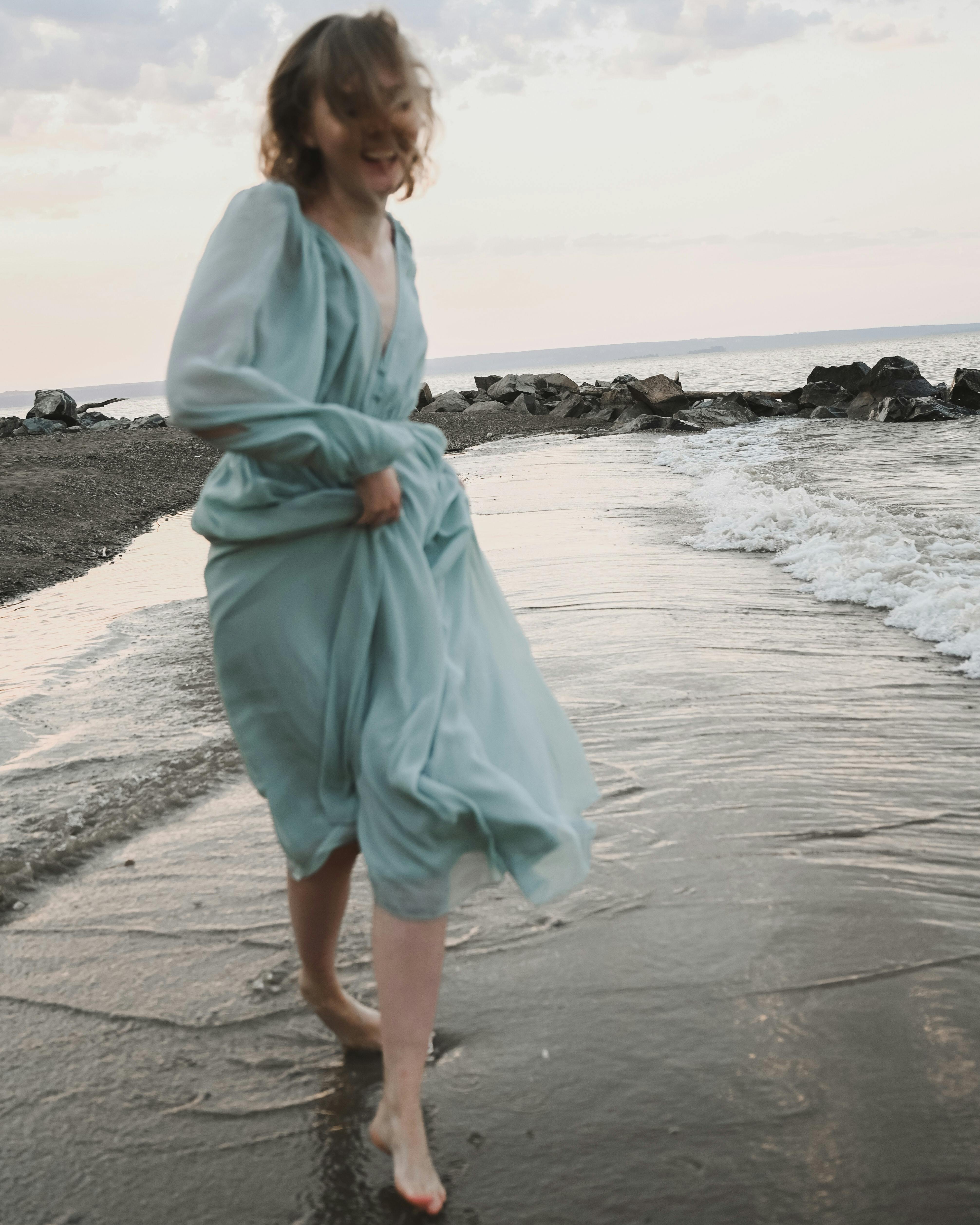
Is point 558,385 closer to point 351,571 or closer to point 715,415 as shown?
point 715,415

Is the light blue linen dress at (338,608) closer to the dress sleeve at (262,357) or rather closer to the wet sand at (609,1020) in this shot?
the dress sleeve at (262,357)

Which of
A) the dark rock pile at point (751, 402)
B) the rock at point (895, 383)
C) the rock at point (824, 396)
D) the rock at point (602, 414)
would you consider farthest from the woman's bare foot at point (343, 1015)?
the rock at point (824, 396)

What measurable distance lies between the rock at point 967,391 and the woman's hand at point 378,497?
2771 centimetres

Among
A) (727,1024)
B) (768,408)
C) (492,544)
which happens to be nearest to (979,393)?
(768,408)

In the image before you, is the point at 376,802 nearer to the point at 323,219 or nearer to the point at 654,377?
the point at 323,219

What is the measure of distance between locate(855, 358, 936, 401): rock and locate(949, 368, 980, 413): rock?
599 mm

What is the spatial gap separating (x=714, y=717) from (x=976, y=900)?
1569 millimetres

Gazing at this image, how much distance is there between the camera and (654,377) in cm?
2906

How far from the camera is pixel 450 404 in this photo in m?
33.8

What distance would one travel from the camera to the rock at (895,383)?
89.0 ft

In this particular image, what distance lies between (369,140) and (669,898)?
1.90m

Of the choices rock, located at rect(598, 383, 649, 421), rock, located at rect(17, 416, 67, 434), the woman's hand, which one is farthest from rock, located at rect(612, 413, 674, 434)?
the woman's hand

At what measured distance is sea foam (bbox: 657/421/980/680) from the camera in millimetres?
5598

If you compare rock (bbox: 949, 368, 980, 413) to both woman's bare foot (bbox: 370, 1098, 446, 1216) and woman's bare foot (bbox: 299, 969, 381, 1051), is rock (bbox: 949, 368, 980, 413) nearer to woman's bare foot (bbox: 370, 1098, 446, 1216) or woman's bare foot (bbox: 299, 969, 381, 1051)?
woman's bare foot (bbox: 299, 969, 381, 1051)
